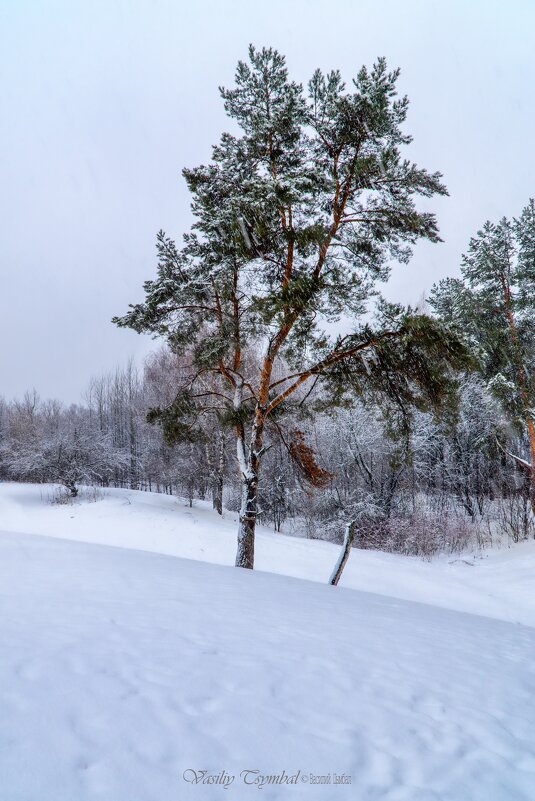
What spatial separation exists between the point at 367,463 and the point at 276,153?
17048 mm

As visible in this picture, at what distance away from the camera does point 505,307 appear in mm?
15141

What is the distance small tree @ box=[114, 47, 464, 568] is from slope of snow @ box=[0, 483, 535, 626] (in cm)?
425

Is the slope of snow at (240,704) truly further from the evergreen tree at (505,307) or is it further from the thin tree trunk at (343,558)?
the evergreen tree at (505,307)

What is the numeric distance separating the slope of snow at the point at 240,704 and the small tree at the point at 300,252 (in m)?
4.65

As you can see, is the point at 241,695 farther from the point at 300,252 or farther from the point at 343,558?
the point at 300,252

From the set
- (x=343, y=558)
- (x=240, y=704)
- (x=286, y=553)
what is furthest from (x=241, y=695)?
(x=286, y=553)

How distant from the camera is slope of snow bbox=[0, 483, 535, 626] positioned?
32.9ft

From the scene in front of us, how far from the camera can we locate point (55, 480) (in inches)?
856

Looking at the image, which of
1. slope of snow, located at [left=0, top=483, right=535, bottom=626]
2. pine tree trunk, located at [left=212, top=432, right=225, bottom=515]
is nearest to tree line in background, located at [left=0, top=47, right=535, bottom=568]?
slope of snow, located at [left=0, top=483, right=535, bottom=626]

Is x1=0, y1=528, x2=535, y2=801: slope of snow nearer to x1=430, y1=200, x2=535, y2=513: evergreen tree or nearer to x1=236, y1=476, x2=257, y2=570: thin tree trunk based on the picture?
x1=236, y1=476, x2=257, y2=570: thin tree trunk

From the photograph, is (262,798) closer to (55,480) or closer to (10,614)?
(10,614)

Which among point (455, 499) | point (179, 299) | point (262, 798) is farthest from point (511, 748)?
point (455, 499)

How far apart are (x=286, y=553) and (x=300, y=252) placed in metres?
9.55

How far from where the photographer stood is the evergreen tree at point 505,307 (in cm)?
1458
